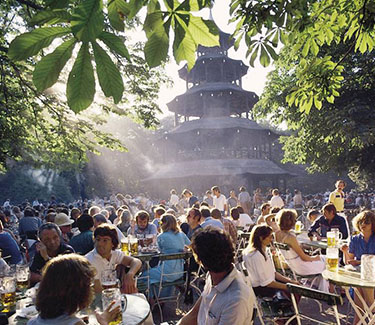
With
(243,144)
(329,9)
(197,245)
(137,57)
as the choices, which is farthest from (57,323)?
(243,144)

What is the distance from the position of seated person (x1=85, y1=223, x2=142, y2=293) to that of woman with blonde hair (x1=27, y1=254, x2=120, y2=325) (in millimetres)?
1967

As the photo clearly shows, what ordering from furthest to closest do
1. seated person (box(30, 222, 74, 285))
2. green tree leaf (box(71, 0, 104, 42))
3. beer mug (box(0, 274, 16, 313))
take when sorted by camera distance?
seated person (box(30, 222, 74, 285))
beer mug (box(0, 274, 16, 313))
green tree leaf (box(71, 0, 104, 42))

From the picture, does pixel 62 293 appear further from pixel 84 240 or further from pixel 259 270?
pixel 84 240

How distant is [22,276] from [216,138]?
102 feet

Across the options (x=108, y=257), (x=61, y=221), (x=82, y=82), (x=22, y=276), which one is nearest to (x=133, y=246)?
(x=108, y=257)

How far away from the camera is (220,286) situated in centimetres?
229

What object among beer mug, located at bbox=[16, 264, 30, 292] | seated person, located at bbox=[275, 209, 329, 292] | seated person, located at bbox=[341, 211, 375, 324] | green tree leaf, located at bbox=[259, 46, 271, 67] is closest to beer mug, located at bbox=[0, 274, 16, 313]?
beer mug, located at bbox=[16, 264, 30, 292]

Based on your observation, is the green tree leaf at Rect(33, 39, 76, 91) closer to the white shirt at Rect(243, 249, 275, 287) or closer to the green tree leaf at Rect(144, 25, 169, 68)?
the green tree leaf at Rect(144, 25, 169, 68)

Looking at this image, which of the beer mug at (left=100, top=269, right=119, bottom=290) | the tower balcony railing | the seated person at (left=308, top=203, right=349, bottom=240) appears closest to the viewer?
the beer mug at (left=100, top=269, right=119, bottom=290)

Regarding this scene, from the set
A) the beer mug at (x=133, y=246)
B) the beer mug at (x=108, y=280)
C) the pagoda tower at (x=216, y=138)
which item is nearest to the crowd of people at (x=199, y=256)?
the beer mug at (x=108, y=280)

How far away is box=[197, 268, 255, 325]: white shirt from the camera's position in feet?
7.13

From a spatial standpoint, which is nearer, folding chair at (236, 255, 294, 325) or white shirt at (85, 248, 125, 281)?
folding chair at (236, 255, 294, 325)

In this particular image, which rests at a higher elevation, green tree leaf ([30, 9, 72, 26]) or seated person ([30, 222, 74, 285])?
green tree leaf ([30, 9, 72, 26])

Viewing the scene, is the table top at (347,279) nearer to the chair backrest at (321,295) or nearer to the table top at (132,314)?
the chair backrest at (321,295)
